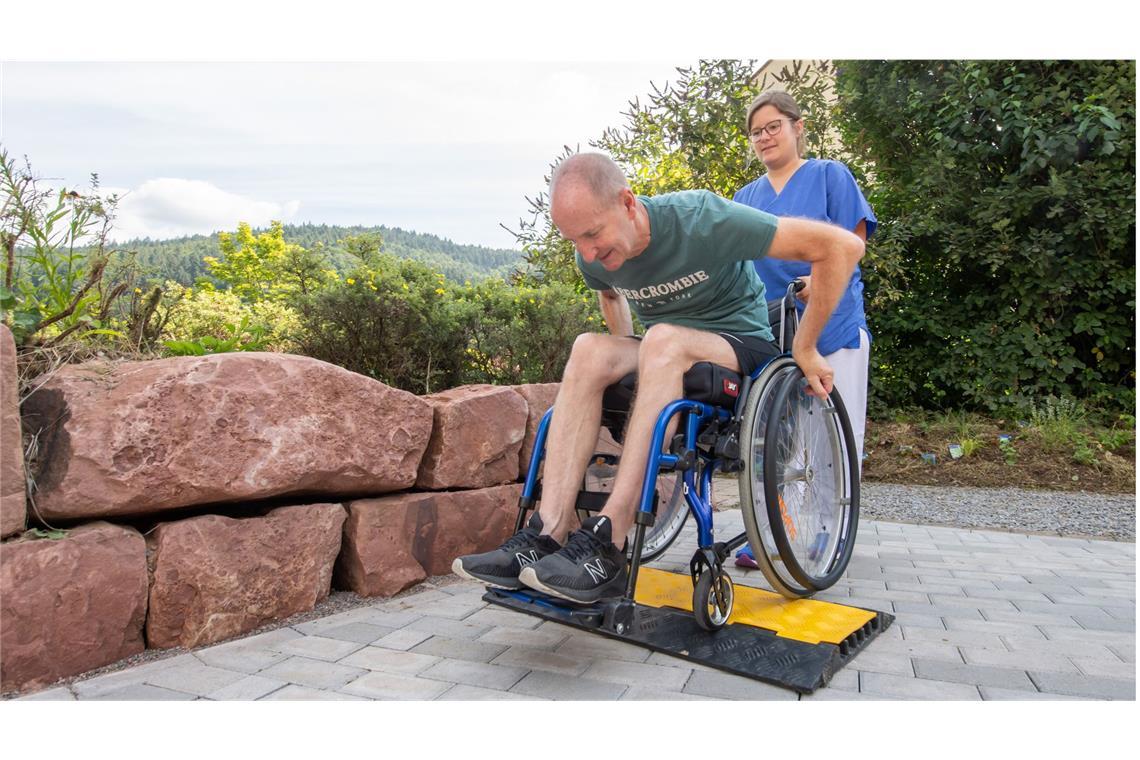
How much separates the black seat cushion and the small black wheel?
1.37 ft

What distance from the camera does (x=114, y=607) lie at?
175cm

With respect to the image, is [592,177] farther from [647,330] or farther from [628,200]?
[647,330]

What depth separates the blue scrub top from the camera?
102 inches

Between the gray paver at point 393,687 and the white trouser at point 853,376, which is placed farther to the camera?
the white trouser at point 853,376

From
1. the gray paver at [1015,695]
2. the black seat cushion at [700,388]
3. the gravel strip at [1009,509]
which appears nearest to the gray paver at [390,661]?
the black seat cushion at [700,388]

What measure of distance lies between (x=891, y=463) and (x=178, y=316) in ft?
13.6

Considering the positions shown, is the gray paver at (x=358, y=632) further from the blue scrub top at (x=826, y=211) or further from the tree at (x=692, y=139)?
the tree at (x=692, y=139)

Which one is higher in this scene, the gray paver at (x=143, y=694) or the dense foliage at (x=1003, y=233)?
the dense foliage at (x=1003, y=233)

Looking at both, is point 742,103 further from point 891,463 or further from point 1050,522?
point 1050,522

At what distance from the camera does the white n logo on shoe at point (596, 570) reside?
1.72 metres

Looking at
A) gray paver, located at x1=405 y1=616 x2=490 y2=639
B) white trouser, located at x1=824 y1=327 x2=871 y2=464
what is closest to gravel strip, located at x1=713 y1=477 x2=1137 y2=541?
white trouser, located at x1=824 y1=327 x2=871 y2=464

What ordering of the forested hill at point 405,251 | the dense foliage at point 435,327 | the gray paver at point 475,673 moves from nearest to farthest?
the gray paver at point 475,673, the dense foliage at point 435,327, the forested hill at point 405,251

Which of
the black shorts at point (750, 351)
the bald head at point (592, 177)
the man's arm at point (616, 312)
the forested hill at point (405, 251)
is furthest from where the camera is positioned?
the forested hill at point (405, 251)
